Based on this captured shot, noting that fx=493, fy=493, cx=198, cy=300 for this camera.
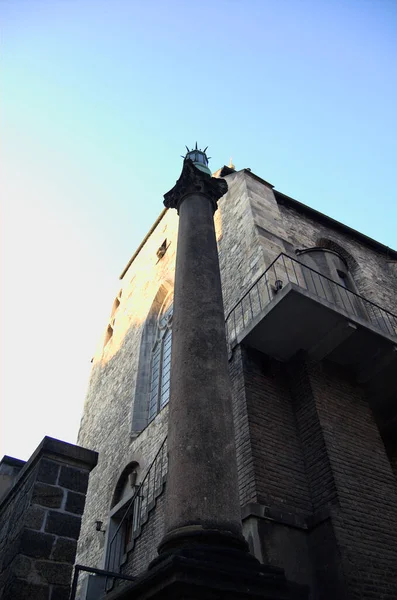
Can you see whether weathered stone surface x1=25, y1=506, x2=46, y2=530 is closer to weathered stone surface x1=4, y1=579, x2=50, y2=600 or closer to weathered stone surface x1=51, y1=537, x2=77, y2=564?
weathered stone surface x1=51, y1=537, x2=77, y2=564

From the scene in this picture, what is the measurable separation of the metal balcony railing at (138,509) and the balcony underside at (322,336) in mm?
2919

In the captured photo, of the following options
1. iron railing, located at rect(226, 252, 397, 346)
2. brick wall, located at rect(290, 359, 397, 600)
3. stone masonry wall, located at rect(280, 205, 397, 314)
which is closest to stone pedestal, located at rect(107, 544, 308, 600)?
brick wall, located at rect(290, 359, 397, 600)

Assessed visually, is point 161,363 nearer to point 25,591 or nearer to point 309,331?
point 309,331

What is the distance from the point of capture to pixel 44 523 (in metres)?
4.00

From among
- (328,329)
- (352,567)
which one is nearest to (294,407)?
(328,329)

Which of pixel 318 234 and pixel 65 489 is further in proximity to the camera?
pixel 318 234

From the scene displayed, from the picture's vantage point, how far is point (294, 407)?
7.54 meters

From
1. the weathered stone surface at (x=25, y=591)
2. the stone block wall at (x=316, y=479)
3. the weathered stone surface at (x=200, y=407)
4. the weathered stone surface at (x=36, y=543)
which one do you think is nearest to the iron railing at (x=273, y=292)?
the stone block wall at (x=316, y=479)

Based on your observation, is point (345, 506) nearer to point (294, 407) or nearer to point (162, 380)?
point (294, 407)

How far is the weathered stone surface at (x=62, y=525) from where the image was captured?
4016 millimetres

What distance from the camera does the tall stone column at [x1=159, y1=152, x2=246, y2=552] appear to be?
379 cm

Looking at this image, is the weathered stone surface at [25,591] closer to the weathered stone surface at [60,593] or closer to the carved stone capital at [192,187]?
the weathered stone surface at [60,593]

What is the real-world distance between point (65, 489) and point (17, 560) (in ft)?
2.26

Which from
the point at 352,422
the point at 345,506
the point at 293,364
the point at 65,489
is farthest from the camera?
the point at 293,364
